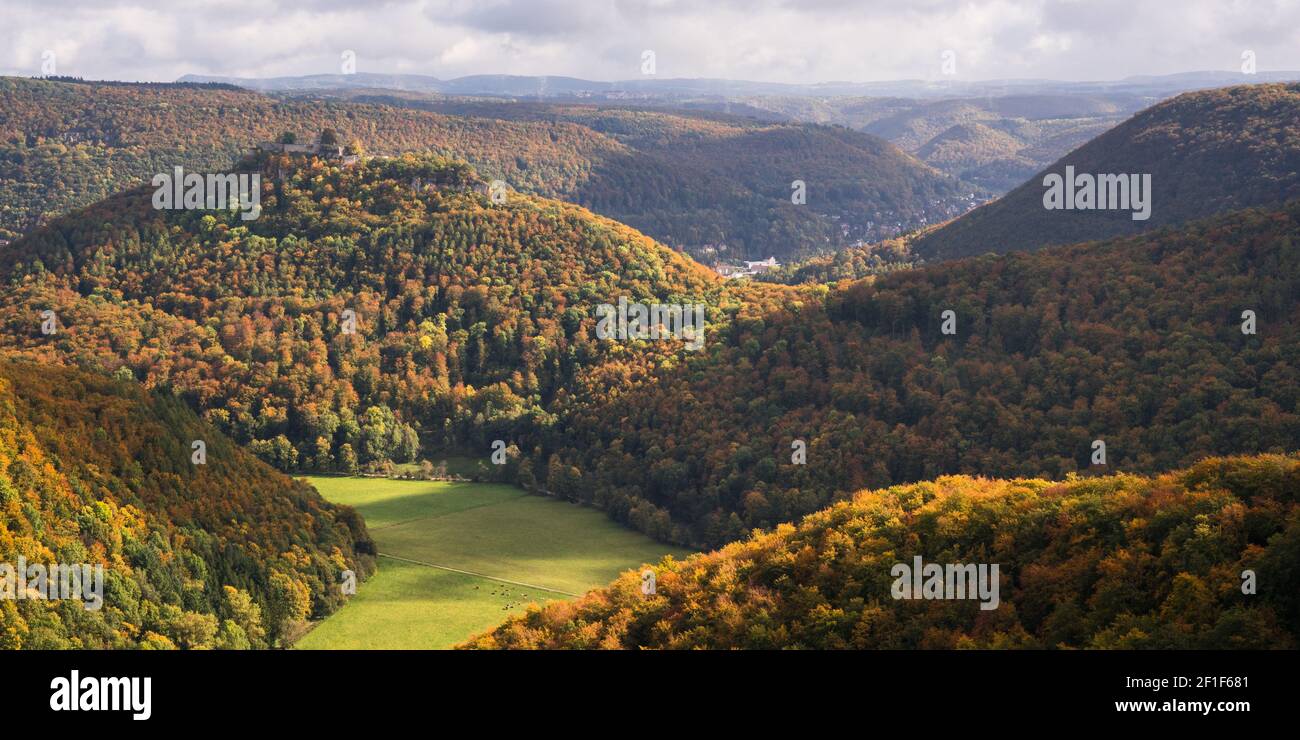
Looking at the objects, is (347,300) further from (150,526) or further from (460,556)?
(150,526)

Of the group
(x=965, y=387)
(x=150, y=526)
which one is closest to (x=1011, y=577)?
(x=150, y=526)

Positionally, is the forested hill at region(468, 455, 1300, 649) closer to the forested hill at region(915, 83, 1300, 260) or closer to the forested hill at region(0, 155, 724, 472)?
the forested hill at region(0, 155, 724, 472)

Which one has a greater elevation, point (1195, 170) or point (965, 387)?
point (1195, 170)

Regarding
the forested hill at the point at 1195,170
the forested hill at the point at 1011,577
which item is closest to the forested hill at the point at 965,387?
the forested hill at the point at 1011,577

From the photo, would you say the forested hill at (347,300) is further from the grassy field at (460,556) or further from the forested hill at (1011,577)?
the forested hill at (1011,577)

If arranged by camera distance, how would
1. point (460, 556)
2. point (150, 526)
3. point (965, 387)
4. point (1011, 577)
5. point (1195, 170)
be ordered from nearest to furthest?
1. point (1011, 577)
2. point (150, 526)
3. point (460, 556)
4. point (965, 387)
5. point (1195, 170)

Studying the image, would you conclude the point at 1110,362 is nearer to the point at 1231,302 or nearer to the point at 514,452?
the point at 1231,302

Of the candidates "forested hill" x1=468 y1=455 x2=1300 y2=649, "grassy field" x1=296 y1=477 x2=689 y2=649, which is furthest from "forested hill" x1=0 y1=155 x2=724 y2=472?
"forested hill" x1=468 y1=455 x2=1300 y2=649
